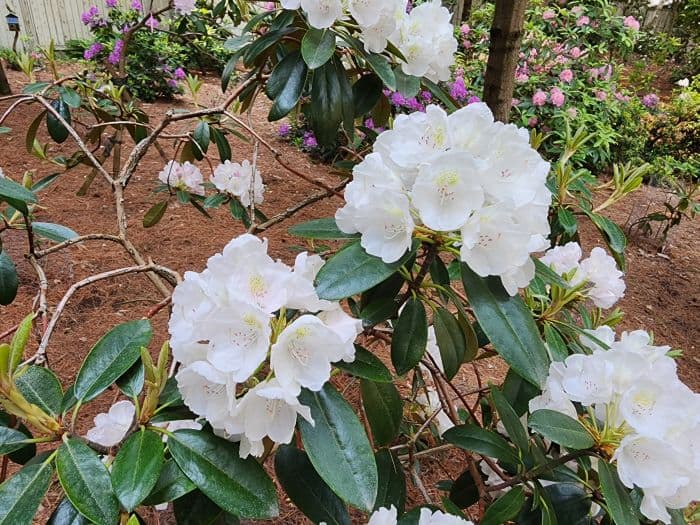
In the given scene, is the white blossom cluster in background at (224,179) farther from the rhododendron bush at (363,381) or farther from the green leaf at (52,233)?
the rhododendron bush at (363,381)

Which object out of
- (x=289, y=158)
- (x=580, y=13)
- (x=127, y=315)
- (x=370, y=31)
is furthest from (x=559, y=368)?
(x=580, y=13)

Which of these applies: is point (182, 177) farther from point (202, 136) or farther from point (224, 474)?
point (224, 474)

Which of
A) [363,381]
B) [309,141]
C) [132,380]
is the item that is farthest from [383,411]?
[309,141]

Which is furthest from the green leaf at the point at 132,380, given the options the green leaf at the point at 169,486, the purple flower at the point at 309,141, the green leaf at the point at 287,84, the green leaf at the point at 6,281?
the purple flower at the point at 309,141

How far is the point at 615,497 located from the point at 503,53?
150cm

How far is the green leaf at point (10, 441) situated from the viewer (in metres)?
0.58

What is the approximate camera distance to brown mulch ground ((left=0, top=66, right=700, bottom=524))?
191 cm

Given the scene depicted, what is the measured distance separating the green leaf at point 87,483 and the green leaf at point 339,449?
207 mm

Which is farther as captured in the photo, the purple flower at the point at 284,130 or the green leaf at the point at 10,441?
the purple flower at the point at 284,130

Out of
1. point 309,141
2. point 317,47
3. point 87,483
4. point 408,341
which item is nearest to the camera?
point 87,483

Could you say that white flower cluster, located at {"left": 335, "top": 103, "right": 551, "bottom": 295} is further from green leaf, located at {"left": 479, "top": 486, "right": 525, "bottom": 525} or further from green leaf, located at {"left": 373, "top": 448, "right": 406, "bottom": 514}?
green leaf, located at {"left": 373, "top": 448, "right": 406, "bottom": 514}

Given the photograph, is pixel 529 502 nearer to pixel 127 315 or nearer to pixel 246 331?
pixel 246 331

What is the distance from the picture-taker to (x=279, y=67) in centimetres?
116

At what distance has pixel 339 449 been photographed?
572mm
